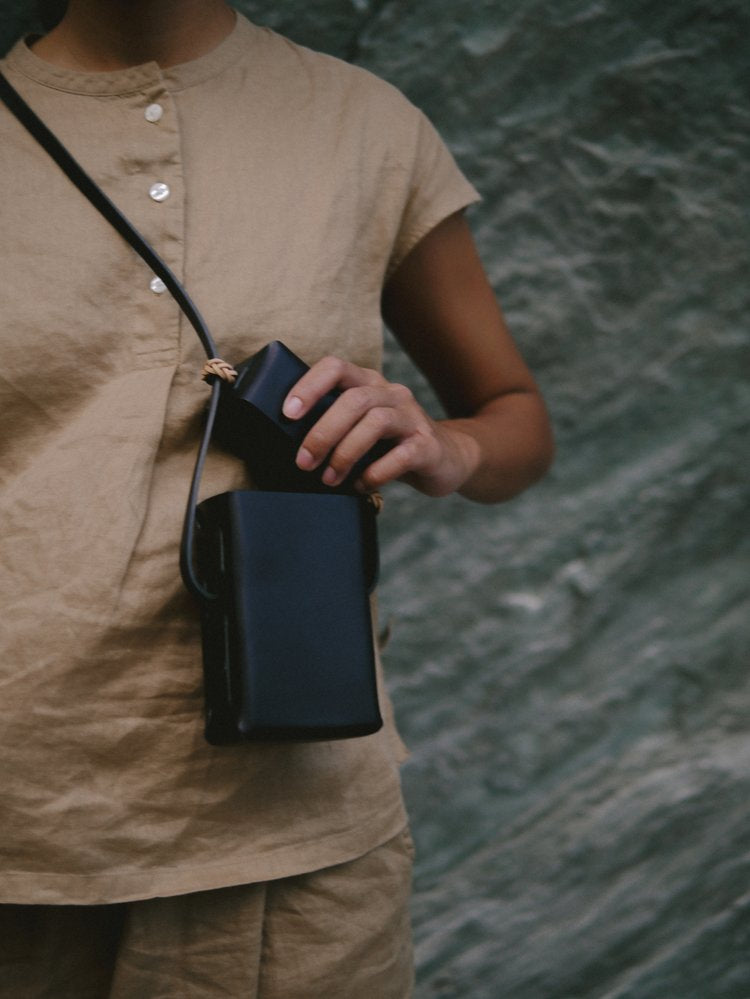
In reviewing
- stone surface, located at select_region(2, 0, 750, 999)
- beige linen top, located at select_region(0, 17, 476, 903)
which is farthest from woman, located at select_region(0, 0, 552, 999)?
stone surface, located at select_region(2, 0, 750, 999)

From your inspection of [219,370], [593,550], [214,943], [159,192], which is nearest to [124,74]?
[159,192]

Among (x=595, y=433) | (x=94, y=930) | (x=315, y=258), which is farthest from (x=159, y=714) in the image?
(x=595, y=433)

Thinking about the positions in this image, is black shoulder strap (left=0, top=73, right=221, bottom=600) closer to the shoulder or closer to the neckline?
the neckline

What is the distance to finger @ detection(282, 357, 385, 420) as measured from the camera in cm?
62

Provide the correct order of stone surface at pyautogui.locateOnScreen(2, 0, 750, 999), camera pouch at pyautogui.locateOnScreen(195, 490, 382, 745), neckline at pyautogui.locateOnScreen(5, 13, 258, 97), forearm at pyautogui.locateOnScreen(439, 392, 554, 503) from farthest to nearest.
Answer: stone surface at pyautogui.locateOnScreen(2, 0, 750, 999)
forearm at pyautogui.locateOnScreen(439, 392, 554, 503)
neckline at pyautogui.locateOnScreen(5, 13, 258, 97)
camera pouch at pyautogui.locateOnScreen(195, 490, 382, 745)

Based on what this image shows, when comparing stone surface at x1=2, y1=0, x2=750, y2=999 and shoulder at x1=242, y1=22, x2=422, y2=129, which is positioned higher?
shoulder at x1=242, y1=22, x2=422, y2=129

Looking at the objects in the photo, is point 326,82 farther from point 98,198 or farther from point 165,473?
point 165,473

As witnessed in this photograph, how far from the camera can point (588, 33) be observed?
3.96ft

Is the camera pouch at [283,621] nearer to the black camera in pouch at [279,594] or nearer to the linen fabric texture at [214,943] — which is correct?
the black camera in pouch at [279,594]

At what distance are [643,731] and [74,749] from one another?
3.15ft

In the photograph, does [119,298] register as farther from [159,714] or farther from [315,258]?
[159,714]

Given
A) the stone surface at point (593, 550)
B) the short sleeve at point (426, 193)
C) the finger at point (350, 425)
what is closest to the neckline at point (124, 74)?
A: the short sleeve at point (426, 193)

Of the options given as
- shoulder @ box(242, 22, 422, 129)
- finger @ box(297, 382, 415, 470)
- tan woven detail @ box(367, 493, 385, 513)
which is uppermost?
shoulder @ box(242, 22, 422, 129)

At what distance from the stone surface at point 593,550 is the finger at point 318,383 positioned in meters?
0.58
